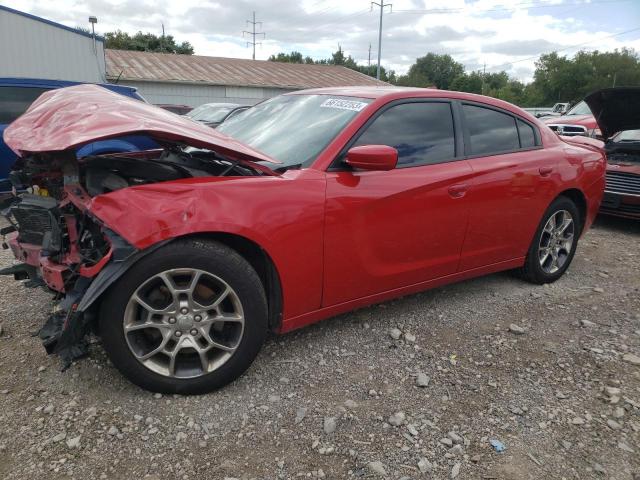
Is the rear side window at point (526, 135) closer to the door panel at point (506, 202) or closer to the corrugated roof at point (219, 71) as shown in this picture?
the door panel at point (506, 202)

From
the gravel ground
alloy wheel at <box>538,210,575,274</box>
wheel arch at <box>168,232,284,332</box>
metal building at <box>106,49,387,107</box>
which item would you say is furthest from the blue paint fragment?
metal building at <box>106,49,387,107</box>

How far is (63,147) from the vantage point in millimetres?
2129

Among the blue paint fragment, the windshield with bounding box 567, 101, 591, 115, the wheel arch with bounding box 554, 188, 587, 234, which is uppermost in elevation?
the windshield with bounding box 567, 101, 591, 115

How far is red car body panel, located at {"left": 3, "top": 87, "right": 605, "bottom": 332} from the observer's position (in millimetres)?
2256

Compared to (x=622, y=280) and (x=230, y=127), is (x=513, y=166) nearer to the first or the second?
(x=622, y=280)

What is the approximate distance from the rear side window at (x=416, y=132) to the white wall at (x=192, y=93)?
2158 cm

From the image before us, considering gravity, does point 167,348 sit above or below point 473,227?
below

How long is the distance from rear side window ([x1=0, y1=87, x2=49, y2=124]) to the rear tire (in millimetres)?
6119

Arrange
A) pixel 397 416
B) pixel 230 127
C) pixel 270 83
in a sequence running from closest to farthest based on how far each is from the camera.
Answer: pixel 397 416 → pixel 230 127 → pixel 270 83

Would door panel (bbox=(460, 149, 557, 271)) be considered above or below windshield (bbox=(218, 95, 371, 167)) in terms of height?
below

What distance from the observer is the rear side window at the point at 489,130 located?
11.4ft

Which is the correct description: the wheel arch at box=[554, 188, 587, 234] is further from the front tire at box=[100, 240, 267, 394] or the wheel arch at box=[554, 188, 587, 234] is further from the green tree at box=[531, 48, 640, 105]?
the green tree at box=[531, 48, 640, 105]

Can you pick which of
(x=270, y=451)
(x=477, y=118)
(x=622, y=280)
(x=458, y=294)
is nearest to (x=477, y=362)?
(x=458, y=294)

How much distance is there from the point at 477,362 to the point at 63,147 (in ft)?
8.22
